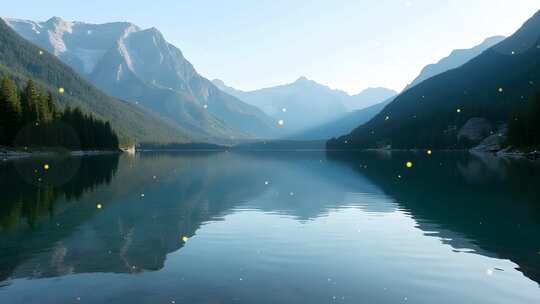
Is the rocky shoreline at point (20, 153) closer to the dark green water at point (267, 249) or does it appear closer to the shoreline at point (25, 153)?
the shoreline at point (25, 153)

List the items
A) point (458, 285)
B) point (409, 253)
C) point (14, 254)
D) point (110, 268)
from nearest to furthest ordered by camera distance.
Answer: point (458, 285), point (110, 268), point (14, 254), point (409, 253)

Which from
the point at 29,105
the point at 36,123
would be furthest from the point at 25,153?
the point at 29,105

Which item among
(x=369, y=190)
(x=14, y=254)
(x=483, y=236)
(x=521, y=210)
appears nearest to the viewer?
(x=14, y=254)

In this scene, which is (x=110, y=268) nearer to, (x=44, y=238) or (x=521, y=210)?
(x=44, y=238)

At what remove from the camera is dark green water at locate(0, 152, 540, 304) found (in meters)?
17.2

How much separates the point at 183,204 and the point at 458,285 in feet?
95.0

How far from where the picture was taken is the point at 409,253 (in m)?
24.0

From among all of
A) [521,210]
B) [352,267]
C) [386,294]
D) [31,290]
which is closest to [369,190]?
[521,210]

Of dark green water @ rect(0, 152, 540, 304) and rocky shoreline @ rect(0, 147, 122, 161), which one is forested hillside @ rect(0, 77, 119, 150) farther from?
dark green water @ rect(0, 152, 540, 304)

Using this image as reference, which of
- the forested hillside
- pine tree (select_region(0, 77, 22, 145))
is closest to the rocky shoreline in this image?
the forested hillside

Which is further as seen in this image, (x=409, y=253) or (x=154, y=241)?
(x=154, y=241)

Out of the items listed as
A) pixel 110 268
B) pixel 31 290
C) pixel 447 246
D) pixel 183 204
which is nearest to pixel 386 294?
pixel 447 246

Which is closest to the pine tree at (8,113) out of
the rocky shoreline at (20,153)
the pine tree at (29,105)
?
the rocky shoreline at (20,153)

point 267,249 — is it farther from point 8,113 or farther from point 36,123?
point 36,123
